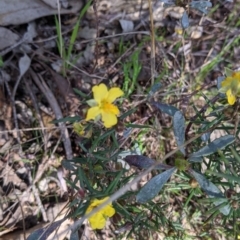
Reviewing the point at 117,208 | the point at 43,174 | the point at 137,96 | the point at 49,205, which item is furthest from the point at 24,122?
the point at 117,208

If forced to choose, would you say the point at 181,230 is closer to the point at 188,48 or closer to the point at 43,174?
the point at 43,174

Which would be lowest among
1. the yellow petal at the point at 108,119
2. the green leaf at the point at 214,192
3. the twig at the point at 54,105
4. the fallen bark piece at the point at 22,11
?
the twig at the point at 54,105

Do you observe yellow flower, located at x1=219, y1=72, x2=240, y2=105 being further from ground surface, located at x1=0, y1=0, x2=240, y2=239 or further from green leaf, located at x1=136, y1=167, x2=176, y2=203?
ground surface, located at x1=0, y1=0, x2=240, y2=239

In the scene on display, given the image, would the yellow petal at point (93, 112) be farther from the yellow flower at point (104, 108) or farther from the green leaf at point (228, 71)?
the green leaf at point (228, 71)

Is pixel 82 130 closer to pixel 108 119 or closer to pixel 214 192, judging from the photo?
pixel 108 119

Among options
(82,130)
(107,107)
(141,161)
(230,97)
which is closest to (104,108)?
(107,107)

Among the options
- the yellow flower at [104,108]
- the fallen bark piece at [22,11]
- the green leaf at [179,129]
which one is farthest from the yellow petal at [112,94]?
the fallen bark piece at [22,11]
